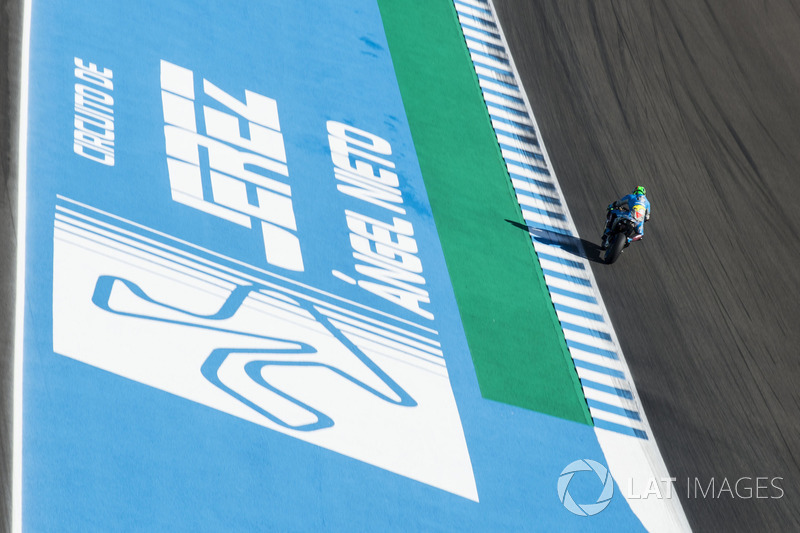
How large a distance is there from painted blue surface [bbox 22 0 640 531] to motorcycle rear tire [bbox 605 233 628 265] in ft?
7.44

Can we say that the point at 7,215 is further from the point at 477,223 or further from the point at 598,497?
the point at 598,497

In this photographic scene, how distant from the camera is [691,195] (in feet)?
41.8

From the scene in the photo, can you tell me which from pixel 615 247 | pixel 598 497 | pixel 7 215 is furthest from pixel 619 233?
pixel 7 215

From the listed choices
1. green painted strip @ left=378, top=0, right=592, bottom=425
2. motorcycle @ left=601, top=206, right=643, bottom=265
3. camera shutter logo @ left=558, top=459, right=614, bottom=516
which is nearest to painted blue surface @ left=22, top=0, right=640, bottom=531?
camera shutter logo @ left=558, top=459, right=614, bottom=516

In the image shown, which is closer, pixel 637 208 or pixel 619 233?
pixel 637 208

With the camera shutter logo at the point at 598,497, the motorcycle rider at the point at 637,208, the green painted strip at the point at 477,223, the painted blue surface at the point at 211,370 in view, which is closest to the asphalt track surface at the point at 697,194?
the motorcycle rider at the point at 637,208

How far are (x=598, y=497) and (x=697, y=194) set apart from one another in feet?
18.3

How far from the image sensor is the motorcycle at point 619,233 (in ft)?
36.1

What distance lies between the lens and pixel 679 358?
10430 mm

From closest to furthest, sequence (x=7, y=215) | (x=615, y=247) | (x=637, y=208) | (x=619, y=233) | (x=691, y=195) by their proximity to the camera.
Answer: (x=7, y=215) < (x=637, y=208) < (x=619, y=233) < (x=615, y=247) < (x=691, y=195)

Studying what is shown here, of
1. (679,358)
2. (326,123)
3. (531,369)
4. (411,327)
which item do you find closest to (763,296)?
(679,358)

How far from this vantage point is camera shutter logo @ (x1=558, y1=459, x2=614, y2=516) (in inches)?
343

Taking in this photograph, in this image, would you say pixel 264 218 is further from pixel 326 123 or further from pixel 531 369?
pixel 531 369

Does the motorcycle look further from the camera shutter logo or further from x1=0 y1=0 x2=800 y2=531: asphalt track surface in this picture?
the camera shutter logo
